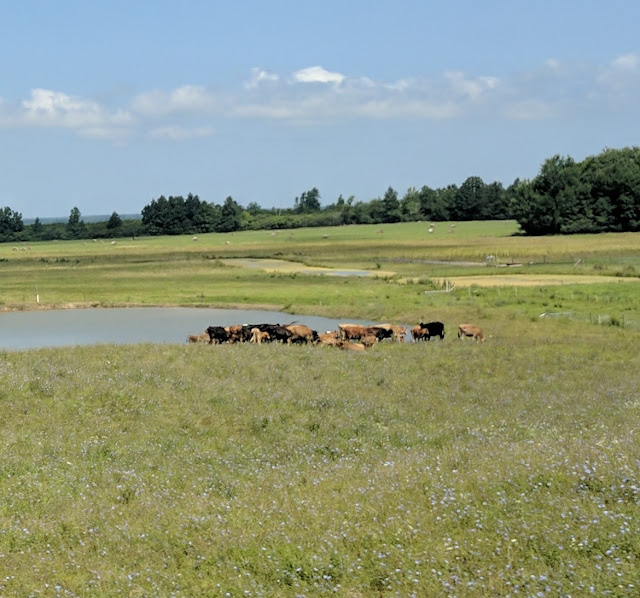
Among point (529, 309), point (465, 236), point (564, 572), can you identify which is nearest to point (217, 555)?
point (564, 572)

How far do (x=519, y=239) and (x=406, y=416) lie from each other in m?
108

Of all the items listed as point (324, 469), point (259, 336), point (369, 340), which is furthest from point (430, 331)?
point (324, 469)

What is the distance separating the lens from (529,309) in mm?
46625

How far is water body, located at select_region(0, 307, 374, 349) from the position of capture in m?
41.1

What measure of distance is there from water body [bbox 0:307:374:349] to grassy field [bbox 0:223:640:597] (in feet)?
44.2

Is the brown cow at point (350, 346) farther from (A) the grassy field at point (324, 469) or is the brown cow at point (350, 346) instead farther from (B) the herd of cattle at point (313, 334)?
(B) the herd of cattle at point (313, 334)

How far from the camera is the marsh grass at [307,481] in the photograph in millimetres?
8438

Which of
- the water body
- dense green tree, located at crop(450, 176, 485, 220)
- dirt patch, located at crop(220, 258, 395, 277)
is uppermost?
dense green tree, located at crop(450, 176, 485, 220)

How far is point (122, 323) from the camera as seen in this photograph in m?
48.4

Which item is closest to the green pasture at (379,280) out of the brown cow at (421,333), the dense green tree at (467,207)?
the brown cow at (421,333)

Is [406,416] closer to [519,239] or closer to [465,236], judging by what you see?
[519,239]

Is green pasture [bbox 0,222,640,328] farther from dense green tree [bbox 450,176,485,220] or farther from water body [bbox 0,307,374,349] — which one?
dense green tree [bbox 450,176,485,220]

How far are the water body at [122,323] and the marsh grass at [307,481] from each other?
18.4 meters

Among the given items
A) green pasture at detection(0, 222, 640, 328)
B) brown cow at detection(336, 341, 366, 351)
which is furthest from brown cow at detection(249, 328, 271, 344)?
green pasture at detection(0, 222, 640, 328)
